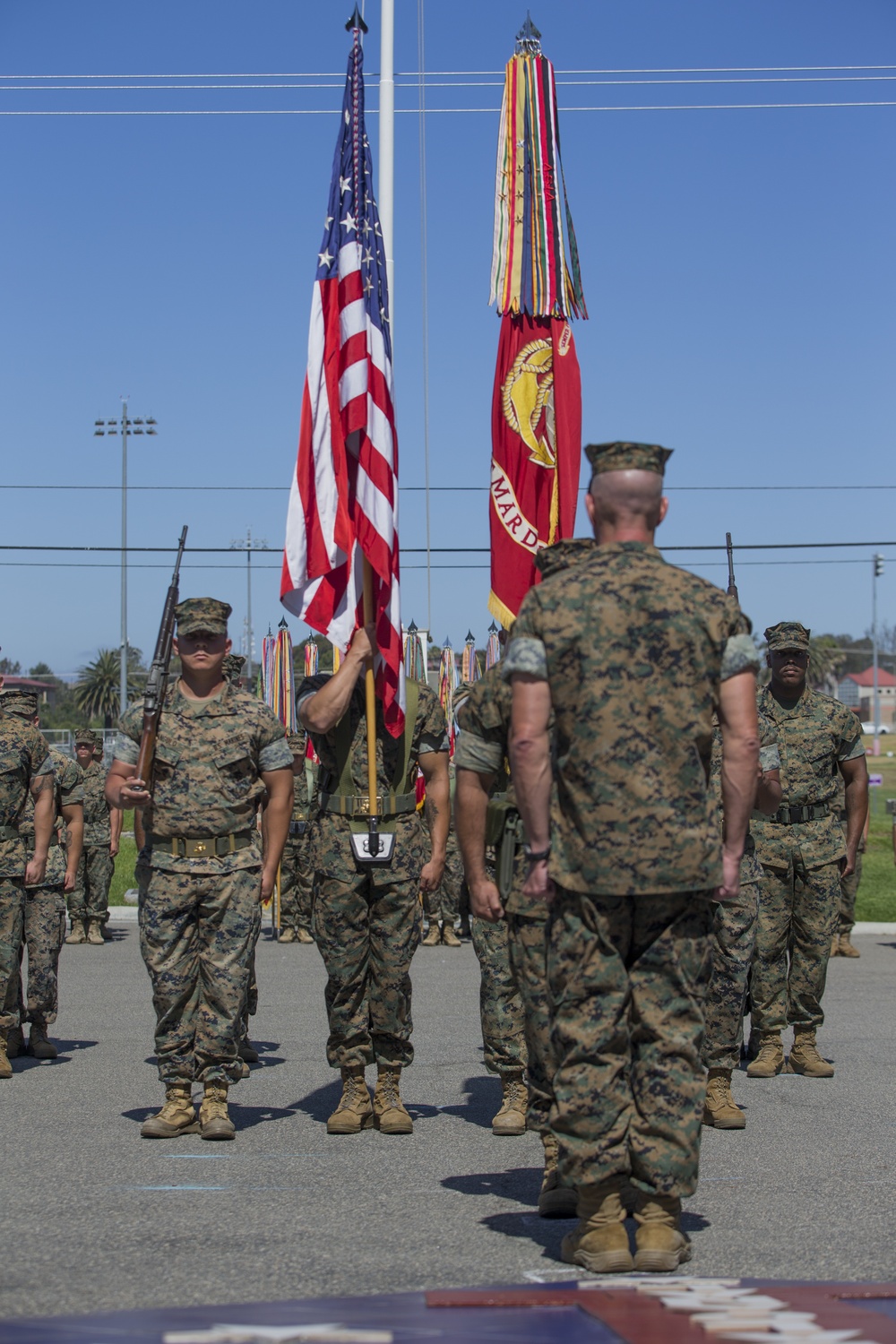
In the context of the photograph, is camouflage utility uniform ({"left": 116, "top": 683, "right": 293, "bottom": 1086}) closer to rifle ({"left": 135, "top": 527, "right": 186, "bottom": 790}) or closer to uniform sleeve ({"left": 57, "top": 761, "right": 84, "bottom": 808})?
rifle ({"left": 135, "top": 527, "right": 186, "bottom": 790})

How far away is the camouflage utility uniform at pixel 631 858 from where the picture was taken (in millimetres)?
4371

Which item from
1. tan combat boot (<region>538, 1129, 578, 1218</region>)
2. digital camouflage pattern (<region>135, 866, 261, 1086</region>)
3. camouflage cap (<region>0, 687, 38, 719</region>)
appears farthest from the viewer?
camouflage cap (<region>0, 687, 38, 719</region>)

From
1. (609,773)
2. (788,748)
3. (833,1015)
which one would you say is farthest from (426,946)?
(609,773)

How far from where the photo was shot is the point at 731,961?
7.18 metres

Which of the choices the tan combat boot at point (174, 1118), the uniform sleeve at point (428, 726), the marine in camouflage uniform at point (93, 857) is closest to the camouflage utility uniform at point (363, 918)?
the uniform sleeve at point (428, 726)

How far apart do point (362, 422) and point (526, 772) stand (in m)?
3.84

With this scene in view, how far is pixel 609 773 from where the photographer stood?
4406 millimetres

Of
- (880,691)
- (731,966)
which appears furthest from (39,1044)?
(880,691)

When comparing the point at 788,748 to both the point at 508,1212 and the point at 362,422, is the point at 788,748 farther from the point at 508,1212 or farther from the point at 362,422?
the point at 508,1212

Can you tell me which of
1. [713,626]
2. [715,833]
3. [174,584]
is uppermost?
[174,584]

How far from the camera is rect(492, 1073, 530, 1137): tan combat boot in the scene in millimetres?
6648

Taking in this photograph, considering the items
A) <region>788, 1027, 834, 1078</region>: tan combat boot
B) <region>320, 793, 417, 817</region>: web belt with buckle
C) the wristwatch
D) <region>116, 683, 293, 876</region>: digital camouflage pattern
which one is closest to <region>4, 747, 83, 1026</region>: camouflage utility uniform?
<region>116, 683, 293, 876</region>: digital camouflage pattern

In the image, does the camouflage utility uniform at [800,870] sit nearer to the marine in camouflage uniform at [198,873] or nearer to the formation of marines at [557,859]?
the formation of marines at [557,859]

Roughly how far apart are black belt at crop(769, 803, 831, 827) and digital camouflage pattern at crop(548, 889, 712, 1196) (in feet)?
13.2
